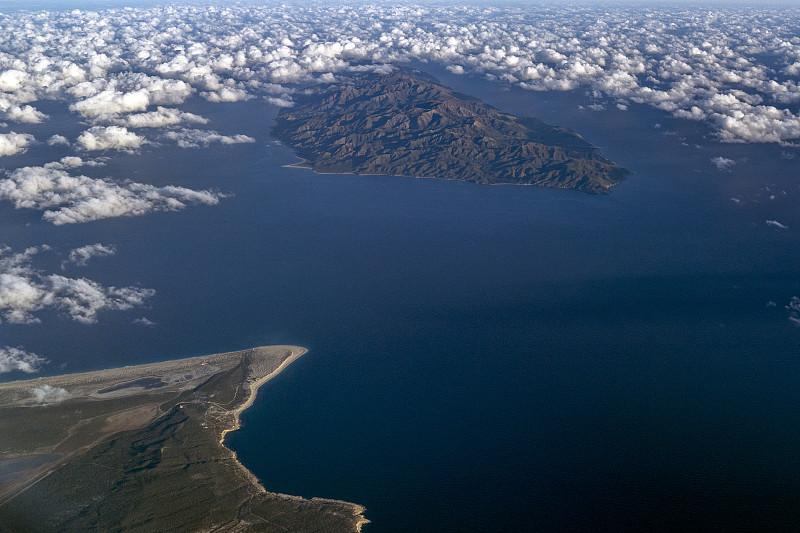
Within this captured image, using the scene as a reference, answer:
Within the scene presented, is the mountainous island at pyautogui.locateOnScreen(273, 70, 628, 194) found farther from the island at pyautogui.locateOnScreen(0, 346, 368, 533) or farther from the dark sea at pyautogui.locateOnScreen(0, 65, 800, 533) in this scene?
the island at pyautogui.locateOnScreen(0, 346, 368, 533)

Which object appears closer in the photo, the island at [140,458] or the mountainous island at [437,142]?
the island at [140,458]

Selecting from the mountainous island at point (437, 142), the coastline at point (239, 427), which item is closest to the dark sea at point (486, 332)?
the coastline at point (239, 427)

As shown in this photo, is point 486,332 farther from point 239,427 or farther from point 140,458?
point 140,458

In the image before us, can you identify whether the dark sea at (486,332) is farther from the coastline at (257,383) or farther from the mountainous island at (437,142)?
the mountainous island at (437,142)

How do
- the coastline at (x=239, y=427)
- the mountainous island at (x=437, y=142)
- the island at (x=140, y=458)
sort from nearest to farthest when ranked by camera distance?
the island at (x=140, y=458), the coastline at (x=239, y=427), the mountainous island at (x=437, y=142)

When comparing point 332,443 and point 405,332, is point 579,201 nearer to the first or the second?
point 405,332

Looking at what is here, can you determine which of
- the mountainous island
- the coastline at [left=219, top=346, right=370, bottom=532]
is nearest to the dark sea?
the coastline at [left=219, top=346, right=370, bottom=532]

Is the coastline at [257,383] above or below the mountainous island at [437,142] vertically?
below

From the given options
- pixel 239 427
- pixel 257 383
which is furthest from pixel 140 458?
pixel 257 383
